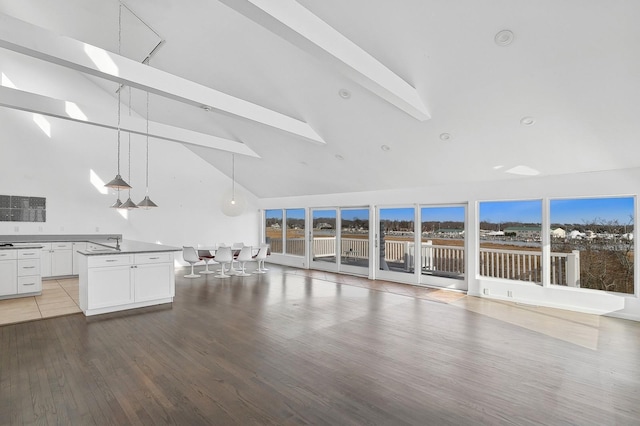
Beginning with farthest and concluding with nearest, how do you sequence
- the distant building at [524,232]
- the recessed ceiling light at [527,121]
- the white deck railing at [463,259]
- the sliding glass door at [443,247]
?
the sliding glass door at [443,247], the distant building at [524,232], the white deck railing at [463,259], the recessed ceiling light at [527,121]

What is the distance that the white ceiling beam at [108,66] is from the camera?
3.11 m

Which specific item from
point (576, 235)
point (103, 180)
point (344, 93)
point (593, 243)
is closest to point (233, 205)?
point (103, 180)

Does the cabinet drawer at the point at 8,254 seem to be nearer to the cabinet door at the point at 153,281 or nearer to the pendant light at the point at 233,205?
the cabinet door at the point at 153,281

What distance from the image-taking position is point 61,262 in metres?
7.33

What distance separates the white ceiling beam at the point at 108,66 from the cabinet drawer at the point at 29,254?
3942 millimetres

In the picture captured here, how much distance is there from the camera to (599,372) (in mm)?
3018

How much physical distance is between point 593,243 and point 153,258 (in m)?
6.95

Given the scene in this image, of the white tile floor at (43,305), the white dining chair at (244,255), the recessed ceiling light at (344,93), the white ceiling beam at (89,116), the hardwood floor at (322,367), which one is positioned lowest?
the white tile floor at (43,305)

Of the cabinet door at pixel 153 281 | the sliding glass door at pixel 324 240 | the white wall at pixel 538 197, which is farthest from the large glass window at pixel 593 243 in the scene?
the cabinet door at pixel 153 281

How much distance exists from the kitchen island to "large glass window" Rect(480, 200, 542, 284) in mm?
5620

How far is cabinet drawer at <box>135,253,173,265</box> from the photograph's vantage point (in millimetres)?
5062

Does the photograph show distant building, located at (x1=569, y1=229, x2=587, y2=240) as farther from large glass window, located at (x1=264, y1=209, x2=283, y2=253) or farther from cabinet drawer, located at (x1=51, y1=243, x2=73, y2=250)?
cabinet drawer, located at (x1=51, y1=243, x2=73, y2=250)

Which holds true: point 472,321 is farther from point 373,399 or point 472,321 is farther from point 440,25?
point 440,25

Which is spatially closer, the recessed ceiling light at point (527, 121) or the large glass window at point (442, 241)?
the recessed ceiling light at point (527, 121)
